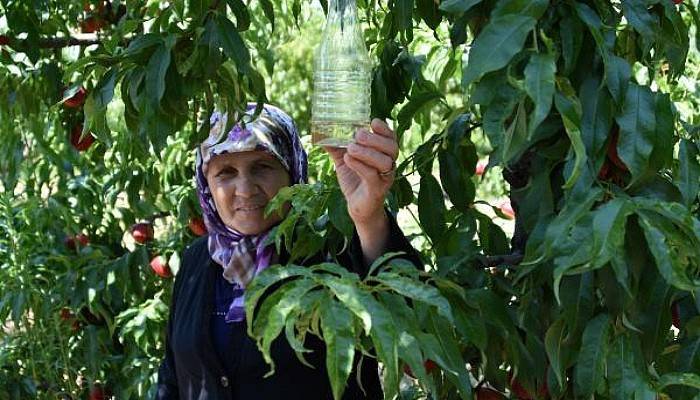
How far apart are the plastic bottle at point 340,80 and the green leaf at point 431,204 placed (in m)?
0.14

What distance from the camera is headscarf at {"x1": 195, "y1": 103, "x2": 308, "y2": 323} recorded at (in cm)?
260

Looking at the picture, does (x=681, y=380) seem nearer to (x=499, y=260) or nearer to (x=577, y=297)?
(x=577, y=297)

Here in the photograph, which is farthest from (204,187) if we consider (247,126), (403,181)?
(403,181)

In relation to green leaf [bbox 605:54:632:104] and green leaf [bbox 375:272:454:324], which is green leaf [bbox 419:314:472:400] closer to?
green leaf [bbox 375:272:454:324]

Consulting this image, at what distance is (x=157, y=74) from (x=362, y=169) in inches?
13.2

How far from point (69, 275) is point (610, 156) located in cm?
241

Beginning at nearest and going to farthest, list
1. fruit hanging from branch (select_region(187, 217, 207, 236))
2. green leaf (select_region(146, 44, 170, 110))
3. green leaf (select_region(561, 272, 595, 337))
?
green leaf (select_region(561, 272, 595, 337)), green leaf (select_region(146, 44, 170, 110)), fruit hanging from branch (select_region(187, 217, 207, 236))

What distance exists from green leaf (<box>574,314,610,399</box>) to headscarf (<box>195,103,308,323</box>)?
1.19 meters

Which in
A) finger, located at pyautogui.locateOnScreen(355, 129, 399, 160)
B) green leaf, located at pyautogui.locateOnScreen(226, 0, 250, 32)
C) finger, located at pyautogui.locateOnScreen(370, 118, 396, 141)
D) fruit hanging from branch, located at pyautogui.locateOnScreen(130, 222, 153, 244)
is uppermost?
green leaf, located at pyautogui.locateOnScreen(226, 0, 250, 32)

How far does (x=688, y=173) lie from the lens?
4.87 feet

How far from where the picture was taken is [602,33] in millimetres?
1463

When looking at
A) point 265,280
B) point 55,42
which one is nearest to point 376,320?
point 265,280

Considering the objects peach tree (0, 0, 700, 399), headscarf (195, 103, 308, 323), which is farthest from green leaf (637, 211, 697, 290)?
headscarf (195, 103, 308, 323)

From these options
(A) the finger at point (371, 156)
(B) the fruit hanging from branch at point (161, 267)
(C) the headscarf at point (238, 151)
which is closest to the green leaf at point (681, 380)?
(A) the finger at point (371, 156)
